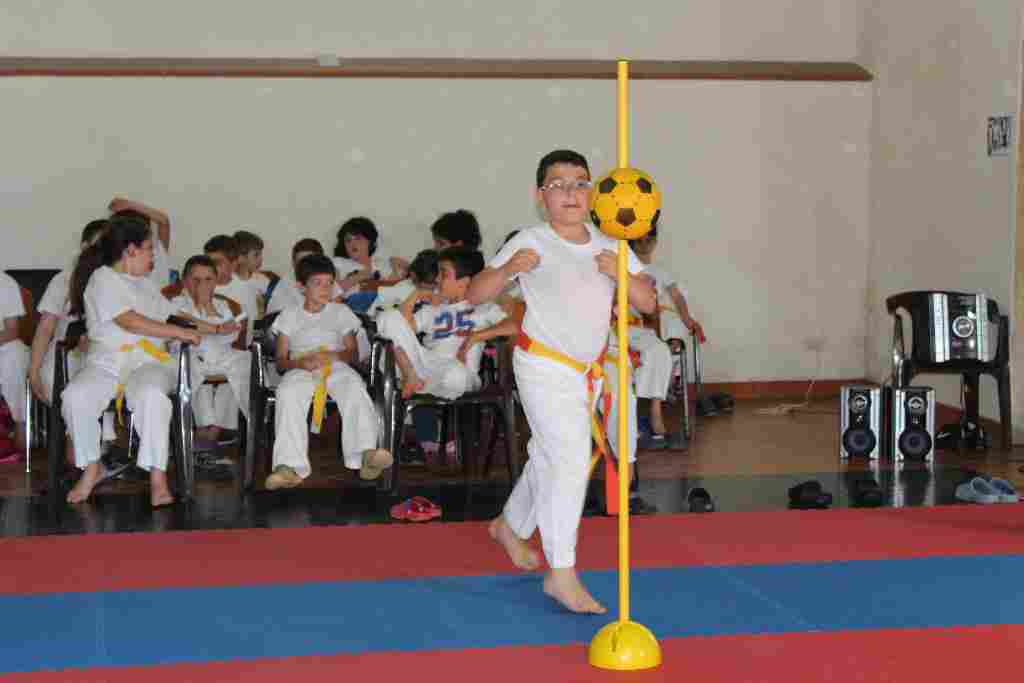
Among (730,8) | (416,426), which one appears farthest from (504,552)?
(730,8)

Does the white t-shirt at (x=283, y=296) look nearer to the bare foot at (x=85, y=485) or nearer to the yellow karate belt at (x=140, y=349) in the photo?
the yellow karate belt at (x=140, y=349)

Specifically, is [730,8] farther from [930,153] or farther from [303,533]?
[303,533]

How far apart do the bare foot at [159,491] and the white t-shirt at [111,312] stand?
509 millimetres

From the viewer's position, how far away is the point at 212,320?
8047 mm

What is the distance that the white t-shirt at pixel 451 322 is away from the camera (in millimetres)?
7323

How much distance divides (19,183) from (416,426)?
3561 millimetres

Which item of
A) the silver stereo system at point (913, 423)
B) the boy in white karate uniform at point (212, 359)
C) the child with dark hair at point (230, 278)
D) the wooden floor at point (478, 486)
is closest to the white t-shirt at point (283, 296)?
the child with dark hair at point (230, 278)

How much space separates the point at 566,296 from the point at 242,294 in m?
4.73

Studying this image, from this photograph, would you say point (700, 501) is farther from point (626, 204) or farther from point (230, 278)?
point (230, 278)

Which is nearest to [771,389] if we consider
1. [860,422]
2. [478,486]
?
[860,422]

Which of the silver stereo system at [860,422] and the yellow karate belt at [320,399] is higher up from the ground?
the yellow karate belt at [320,399]

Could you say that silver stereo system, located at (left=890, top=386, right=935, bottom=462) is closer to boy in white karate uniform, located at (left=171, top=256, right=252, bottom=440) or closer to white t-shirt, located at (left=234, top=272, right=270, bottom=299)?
boy in white karate uniform, located at (left=171, top=256, right=252, bottom=440)

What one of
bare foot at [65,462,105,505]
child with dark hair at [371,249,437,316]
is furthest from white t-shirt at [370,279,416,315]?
bare foot at [65,462,105,505]

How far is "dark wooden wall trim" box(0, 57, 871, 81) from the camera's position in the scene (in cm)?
1003
